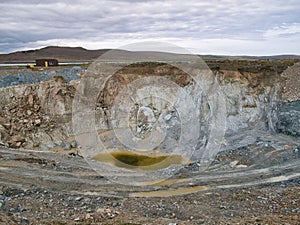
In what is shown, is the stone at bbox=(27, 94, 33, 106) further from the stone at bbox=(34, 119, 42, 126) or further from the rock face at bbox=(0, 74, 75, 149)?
the stone at bbox=(34, 119, 42, 126)

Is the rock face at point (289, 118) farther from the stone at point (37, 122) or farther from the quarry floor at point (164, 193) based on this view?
the stone at point (37, 122)

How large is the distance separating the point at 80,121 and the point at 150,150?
748 cm

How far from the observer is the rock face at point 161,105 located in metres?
25.8

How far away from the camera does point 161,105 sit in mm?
27078

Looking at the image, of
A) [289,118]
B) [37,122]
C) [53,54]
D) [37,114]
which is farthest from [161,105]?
[53,54]

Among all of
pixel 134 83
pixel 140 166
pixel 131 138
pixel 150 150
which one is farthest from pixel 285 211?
pixel 134 83

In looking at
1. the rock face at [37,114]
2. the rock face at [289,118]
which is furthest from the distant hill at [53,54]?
the rock face at [289,118]

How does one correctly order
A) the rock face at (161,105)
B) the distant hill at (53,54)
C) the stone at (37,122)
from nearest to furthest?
the rock face at (161,105) < the stone at (37,122) < the distant hill at (53,54)

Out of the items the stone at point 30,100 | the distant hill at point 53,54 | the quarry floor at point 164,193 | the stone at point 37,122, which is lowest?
the quarry floor at point 164,193

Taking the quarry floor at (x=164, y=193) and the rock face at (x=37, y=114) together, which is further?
the rock face at (x=37, y=114)

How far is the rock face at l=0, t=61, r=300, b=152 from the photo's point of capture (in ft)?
84.5

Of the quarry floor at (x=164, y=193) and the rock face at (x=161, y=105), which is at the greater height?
the rock face at (x=161, y=105)

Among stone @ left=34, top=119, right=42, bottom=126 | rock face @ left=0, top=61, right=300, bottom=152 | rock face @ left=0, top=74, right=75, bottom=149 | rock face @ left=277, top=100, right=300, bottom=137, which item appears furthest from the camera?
stone @ left=34, top=119, right=42, bottom=126

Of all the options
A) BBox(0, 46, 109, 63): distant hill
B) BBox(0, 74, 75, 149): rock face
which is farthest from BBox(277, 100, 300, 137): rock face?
BBox(0, 46, 109, 63): distant hill
